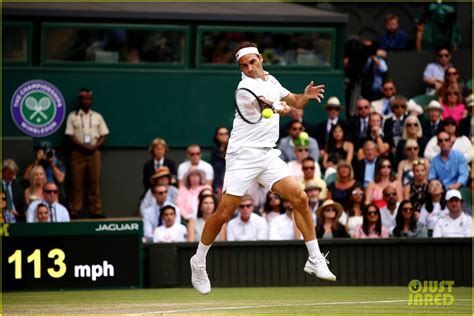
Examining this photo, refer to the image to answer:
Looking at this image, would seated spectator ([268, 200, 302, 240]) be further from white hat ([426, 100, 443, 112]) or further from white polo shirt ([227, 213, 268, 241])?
white hat ([426, 100, 443, 112])

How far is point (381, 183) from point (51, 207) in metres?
4.74

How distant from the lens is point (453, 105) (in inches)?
826

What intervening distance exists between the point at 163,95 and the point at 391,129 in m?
3.99

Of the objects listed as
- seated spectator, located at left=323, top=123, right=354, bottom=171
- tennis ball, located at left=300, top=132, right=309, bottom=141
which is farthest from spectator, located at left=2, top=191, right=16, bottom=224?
seated spectator, located at left=323, top=123, right=354, bottom=171

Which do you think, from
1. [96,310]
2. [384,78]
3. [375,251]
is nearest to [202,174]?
[375,251]

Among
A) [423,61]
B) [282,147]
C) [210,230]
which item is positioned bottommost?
[210,230]

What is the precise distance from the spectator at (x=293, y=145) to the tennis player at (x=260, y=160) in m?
6.99

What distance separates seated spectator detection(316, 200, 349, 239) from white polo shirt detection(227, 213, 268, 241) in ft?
2.46

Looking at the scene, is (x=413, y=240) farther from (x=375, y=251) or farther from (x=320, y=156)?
(x=320, y=156)

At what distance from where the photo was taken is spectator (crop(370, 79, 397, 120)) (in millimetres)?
21059

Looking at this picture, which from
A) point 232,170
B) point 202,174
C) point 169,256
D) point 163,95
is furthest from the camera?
point 163,95

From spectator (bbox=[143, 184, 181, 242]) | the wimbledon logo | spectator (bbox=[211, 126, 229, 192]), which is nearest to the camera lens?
spectator (bbox=[143, 184, 181, 242])

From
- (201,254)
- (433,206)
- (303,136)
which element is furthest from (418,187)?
(201,254)

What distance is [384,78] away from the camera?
2195 cm
